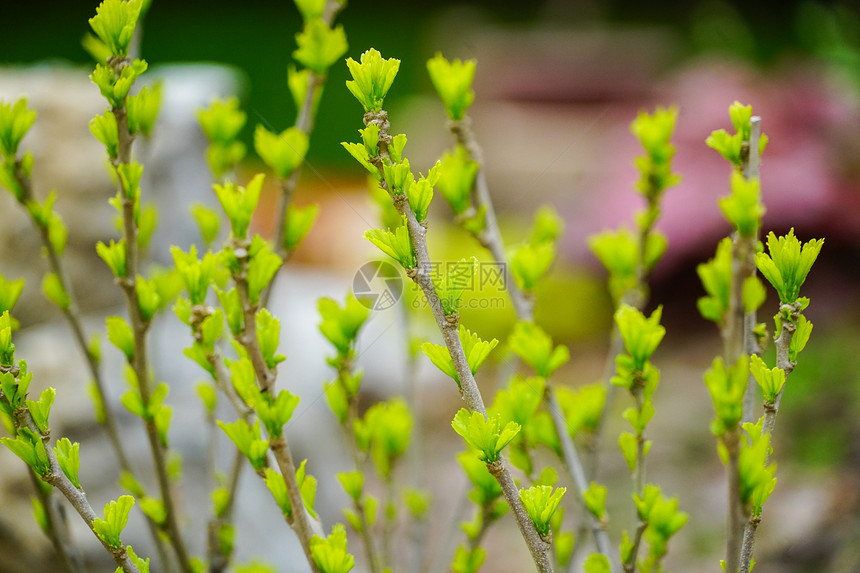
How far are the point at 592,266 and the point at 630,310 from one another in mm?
1916

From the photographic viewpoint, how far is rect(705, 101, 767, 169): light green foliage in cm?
40

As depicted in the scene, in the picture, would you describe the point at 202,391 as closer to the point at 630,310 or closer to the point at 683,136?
the point at 630,310

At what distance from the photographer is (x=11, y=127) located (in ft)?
1.48

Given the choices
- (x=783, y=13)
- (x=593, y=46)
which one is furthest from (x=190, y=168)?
(x=783, y=13)

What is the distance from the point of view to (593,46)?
3285 millimetres

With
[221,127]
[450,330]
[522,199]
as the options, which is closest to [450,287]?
[450,330]

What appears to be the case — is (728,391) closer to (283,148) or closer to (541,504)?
(541,504)

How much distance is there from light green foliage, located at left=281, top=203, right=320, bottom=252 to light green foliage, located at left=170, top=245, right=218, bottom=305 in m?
0.12

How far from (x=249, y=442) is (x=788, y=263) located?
1.07 feet

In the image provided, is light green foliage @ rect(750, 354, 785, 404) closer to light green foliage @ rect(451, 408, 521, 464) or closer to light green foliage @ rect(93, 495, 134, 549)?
light green foliage @ rect(451, 408, 521, 464)

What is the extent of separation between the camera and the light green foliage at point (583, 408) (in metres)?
0.52

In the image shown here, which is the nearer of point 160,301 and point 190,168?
point 160,301

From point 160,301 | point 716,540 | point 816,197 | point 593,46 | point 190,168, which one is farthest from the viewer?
point 593,46

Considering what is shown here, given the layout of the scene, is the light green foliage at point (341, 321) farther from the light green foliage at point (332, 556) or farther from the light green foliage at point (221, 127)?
the light green foliage at point (221, 127)
